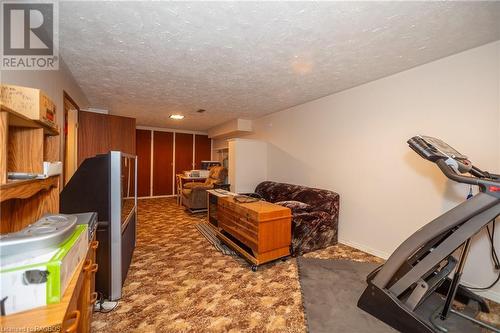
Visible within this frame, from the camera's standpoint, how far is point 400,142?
104 inches

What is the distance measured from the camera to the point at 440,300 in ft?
6.12

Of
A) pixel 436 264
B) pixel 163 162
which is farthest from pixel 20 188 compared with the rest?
pixel 163 162

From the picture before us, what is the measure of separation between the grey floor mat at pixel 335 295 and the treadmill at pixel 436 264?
Answer: 13cm

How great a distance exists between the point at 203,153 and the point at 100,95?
14.8ft

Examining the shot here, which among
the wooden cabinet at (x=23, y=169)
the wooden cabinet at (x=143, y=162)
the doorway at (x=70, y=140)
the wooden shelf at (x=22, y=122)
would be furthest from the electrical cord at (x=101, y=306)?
the wooden cabinet at (x=143, y=162)

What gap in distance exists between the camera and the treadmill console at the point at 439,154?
1.57m

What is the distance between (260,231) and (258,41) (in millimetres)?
1962

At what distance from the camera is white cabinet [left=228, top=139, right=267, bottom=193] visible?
15.6 ft

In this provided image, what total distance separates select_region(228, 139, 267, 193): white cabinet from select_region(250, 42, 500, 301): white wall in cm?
125

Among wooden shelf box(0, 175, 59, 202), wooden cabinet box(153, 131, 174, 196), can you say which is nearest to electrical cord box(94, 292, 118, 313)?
wooden shelf box(0, 175, 59, 202)

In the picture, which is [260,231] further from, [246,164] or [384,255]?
[246,164]

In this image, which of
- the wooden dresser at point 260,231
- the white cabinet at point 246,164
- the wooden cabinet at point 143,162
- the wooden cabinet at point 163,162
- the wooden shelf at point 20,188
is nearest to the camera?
the wooden shelf at point 20,188

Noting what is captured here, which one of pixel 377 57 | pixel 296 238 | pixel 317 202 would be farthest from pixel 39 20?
pixel 317 202

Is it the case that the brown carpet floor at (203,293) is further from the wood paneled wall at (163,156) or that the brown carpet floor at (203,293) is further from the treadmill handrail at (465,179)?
the wood paneled wall at (163,156)
